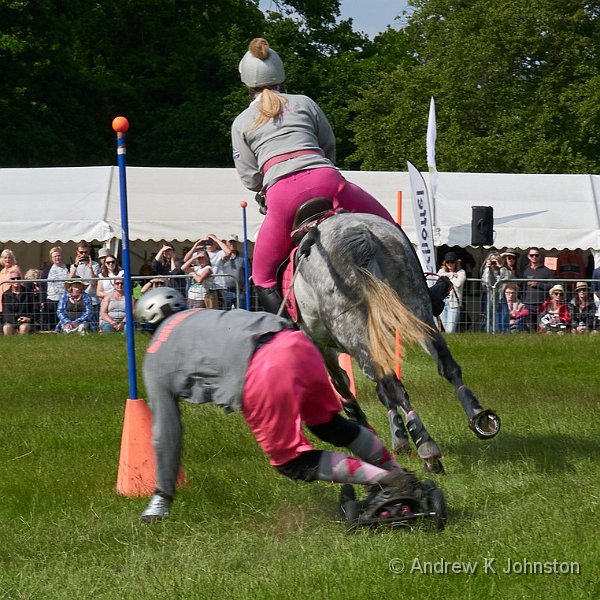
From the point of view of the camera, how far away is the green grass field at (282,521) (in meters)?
5.12

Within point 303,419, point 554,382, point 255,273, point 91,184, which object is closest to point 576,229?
point 91,184

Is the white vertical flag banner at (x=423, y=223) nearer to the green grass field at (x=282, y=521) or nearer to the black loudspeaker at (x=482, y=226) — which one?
the black loudspeaker at (x=482, y=226)

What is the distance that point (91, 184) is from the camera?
24.8 meters

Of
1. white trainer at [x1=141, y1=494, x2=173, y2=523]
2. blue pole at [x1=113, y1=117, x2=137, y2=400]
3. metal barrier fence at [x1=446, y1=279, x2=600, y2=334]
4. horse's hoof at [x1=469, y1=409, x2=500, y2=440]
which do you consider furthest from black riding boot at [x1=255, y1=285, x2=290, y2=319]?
metal barrier fence at [x1=446, y1=279, x2=600, y2=334]

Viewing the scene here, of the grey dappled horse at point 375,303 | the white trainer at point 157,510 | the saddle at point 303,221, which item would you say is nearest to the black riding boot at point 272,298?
the saddle at point 303,221

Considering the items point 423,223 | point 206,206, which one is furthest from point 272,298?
point 206,206

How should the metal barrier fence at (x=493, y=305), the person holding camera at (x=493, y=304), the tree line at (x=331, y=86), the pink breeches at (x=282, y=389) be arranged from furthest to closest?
the tree line at (x=331, y=86)
the person holding camera at (x=493, y=304)
the metal barrier fence at (x=493, y=305)
the pink breeches at (x=282, y=389)

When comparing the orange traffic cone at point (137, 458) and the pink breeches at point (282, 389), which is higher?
the pink breeches at point (282, 389)

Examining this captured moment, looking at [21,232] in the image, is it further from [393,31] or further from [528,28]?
[393,31]

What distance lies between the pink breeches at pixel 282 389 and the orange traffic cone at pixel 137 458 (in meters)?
1.64

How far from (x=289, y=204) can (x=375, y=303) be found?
4.20 feet

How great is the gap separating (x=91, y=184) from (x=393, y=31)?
131 ft

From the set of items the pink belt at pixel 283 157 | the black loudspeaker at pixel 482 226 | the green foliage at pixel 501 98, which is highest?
the green foliage at pixel 501 98

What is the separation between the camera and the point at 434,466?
23.7ft
